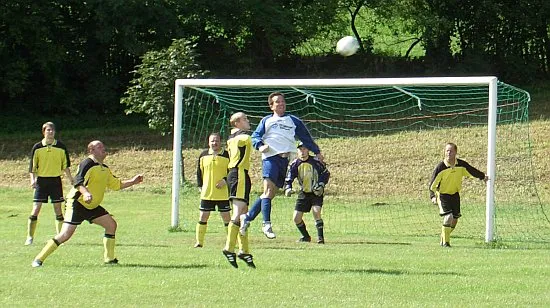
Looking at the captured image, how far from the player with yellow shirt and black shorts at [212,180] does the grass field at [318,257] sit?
0.45 meters

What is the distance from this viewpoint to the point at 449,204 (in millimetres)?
15430

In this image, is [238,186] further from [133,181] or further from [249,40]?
[249,40]

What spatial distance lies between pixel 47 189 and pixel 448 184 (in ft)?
19.9

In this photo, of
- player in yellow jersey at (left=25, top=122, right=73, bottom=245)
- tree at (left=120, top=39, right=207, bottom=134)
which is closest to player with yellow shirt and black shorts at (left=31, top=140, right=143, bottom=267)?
player in yellow jersey at (left=25, top=122, right=73, bottom=245)

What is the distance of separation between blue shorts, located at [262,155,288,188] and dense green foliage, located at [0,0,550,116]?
67.0ft

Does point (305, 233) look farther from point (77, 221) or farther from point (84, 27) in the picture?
point (84, 27)

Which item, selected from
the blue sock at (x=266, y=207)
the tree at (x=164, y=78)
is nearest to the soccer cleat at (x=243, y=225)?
the blue sock at (x=266, y=207)

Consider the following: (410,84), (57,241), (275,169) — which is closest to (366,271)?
(275,169)

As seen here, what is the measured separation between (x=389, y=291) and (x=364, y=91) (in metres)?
17.7

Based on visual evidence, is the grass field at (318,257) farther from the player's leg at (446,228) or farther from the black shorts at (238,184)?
the black shorts at (238,184)

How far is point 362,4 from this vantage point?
3828cm

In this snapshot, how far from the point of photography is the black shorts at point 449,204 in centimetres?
1538

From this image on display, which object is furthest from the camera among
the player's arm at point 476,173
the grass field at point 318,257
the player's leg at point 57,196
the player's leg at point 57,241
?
the player's leg at point 57,196

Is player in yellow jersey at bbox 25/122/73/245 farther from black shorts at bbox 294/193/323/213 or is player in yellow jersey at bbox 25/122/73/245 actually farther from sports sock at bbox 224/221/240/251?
sports sock at bbox 224/221/240/251
